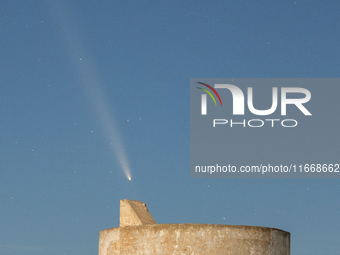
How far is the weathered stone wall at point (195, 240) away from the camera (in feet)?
49.1

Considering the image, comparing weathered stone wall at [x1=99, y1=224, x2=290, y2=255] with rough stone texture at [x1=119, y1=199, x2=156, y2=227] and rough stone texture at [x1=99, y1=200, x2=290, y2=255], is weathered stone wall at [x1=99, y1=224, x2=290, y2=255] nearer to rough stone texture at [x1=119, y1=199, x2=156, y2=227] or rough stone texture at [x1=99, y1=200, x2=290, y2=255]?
rough stone texture at [x1=99, y1=200, x2=290, y2=255]

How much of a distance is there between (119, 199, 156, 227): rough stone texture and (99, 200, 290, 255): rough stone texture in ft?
2.97

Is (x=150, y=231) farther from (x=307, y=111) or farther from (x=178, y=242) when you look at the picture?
(x=307, y=111)

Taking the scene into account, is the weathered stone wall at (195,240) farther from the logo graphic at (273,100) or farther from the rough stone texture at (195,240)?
the logo graphic at (273,100)

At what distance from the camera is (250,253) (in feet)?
50.3

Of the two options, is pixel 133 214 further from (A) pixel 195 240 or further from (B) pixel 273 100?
→ (B) pixel 273 100

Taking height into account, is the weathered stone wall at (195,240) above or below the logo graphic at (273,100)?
below

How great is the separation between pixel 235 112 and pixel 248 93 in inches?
33.2

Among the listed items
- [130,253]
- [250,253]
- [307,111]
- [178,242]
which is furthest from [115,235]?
[307,111]

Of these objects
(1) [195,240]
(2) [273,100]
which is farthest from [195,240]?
(2) [273,100]

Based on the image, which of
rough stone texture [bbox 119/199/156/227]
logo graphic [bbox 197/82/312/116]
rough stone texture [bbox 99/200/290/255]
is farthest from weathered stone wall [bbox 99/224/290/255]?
logo graphic [bbox 197/82/312/116]

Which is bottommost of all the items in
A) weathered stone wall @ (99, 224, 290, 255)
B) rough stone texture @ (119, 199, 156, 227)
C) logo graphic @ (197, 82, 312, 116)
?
weathered stone wall @ (99, 224, 290, 255)

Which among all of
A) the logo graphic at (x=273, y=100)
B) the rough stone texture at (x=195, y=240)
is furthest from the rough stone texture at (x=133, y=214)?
the logo graphic at (x=273, y=100)

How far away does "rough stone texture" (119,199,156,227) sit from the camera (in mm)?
16659
